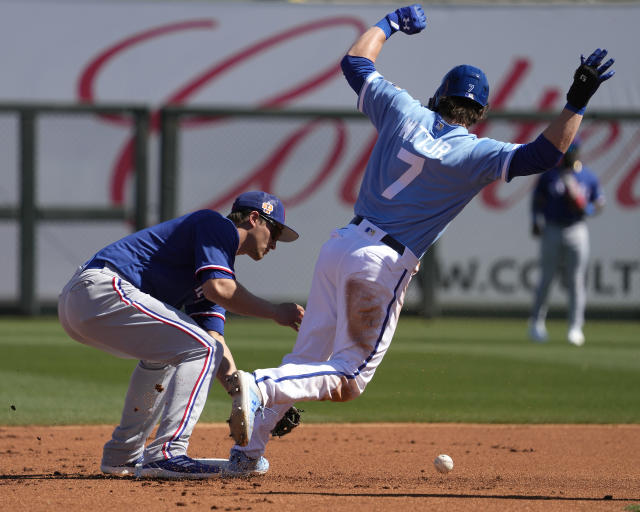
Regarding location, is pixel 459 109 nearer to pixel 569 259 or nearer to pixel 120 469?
pixel 120 469

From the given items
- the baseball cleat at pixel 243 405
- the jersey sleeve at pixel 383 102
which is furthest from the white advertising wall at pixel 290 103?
the baseball cleat at pixel 243 405

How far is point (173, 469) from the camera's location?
5137mm

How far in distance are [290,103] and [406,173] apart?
472 inches

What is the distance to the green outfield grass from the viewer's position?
8.13 m

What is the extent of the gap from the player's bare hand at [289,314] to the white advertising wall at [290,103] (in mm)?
10349

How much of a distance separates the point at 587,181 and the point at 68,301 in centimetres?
857

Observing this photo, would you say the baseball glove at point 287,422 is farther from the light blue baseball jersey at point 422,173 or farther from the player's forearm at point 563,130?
the player's forearm at point 563,130

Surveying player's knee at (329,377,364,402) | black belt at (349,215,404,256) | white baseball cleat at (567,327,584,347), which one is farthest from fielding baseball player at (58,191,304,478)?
white baseball cleat at (567,327,584,347)

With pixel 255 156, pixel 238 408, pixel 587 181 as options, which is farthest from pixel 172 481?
pixel 255 156

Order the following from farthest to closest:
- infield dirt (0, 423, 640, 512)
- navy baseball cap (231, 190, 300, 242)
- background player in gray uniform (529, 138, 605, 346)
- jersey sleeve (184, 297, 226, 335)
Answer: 1. background player in gray uniform (529, 138, 605, 346)
2. jersey sleeve (184, 297, 226, 335)
3. navy baseball cap (231, 190, 300, 242)
4. infield dirt (0, 423, 640, 512)

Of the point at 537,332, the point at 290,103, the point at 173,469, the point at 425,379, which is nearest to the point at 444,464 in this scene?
the point at 173,469

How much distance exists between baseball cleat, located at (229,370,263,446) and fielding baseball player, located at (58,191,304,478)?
0.27 meters

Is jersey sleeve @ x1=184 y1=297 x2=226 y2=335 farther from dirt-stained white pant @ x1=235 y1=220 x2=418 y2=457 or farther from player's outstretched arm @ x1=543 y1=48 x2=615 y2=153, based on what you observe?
player's outstretched arm @ x1=543 y1=48 x2=615 y2=153

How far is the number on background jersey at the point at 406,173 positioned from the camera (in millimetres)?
5023
